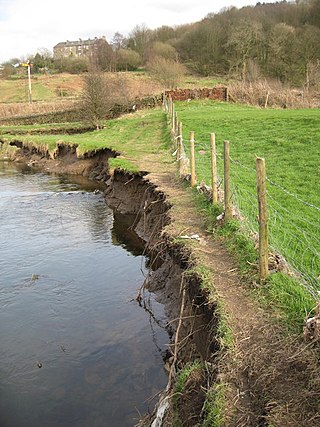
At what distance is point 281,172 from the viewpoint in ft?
48.6

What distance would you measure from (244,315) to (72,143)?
988 inches

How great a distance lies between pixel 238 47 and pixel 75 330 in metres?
50.4

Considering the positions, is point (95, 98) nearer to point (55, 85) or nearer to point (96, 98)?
point (96, 98)

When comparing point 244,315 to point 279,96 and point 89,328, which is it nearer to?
point 89,328

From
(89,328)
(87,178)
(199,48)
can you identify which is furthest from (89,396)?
(199,48)

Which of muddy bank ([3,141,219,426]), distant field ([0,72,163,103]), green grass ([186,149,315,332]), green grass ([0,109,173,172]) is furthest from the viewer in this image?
distant field ([0,72,163,103])

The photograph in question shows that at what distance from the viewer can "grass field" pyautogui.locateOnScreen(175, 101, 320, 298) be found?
8.52 metres

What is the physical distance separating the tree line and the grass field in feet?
58.8

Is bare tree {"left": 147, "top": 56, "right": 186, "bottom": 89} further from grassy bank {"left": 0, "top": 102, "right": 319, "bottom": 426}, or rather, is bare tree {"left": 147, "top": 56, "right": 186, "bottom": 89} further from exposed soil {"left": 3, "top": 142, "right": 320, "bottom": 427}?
exposed soil {"left": 3, "top": 142, "right": 320, "bottom": 427}

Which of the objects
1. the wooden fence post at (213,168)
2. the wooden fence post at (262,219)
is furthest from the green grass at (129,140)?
the wooden fence post at (262,219)

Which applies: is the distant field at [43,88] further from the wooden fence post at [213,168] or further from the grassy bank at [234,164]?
the wooden fence post at [213,168]

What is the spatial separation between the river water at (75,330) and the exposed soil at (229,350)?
633 millimetres

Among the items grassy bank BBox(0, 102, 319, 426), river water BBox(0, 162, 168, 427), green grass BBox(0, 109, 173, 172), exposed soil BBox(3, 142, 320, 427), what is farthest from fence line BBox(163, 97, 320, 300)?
green grass BBox(0, 109, 173, 172)

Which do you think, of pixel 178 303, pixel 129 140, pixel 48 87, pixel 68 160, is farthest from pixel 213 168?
pixel 48 87
